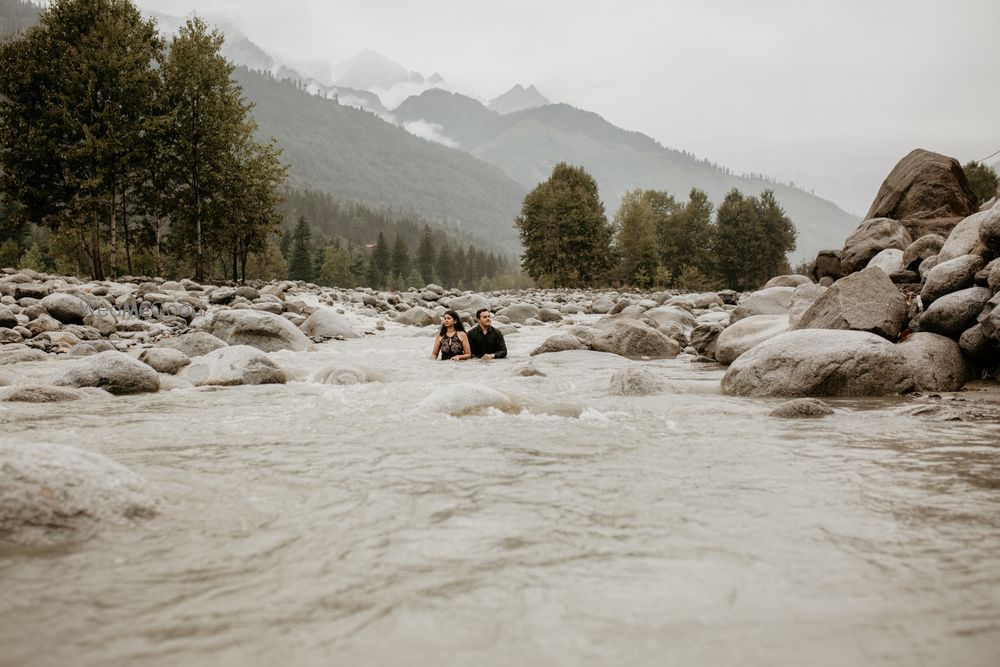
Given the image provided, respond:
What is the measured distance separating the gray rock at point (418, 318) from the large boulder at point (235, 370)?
464 inches

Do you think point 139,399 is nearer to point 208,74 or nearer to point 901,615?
point 901,615

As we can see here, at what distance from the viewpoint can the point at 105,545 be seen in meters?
2.68

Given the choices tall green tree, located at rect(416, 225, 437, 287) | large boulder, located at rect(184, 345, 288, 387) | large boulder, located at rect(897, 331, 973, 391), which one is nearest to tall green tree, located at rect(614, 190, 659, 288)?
large boulder, located at rect(897, 331, 973, 391)

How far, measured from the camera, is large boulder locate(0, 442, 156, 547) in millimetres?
2684

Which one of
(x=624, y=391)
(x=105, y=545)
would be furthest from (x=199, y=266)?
(x=105, y=545)

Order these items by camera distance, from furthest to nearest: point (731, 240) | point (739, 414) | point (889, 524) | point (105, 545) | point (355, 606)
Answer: point (731, 240) → point (739, 414) → point (889, 524) → point (105, 545) → point (355, 606)

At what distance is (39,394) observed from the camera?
6223mm

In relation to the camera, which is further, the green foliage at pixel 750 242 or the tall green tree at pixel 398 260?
the tall green tree at pixel 398 260

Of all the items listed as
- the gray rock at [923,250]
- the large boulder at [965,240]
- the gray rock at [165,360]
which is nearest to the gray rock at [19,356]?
the gray rock at [165,360]

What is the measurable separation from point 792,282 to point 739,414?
15.5 metres

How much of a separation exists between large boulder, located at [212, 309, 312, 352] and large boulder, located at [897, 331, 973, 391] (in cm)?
1041

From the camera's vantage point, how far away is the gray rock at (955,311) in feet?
24.7

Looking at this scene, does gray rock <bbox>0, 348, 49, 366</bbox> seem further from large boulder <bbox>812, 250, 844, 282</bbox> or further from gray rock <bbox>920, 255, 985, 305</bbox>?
large boulder <bbox>812, 250, 844, 282</bbox>

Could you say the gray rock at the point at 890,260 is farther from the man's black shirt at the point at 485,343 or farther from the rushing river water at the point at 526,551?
the rushing river water at the point at 526,551
